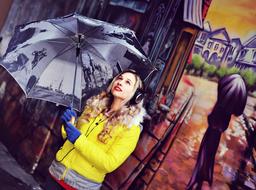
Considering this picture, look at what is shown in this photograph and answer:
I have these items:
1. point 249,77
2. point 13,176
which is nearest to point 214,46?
point 249,77

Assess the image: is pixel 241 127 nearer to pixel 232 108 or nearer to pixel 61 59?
pixel 232 108

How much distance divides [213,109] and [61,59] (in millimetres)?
1644

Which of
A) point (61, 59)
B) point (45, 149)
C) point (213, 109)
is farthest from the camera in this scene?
point (45, 149)

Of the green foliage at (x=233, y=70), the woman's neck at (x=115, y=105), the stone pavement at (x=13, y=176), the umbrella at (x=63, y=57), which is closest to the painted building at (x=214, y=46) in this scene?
the green foliage at (x=233, y=70)

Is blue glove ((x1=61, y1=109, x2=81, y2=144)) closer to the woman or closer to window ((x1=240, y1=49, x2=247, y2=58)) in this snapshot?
the woman

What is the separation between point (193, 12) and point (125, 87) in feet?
5.18

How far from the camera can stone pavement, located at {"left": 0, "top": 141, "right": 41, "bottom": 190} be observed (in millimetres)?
4941

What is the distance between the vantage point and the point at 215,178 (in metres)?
3.62

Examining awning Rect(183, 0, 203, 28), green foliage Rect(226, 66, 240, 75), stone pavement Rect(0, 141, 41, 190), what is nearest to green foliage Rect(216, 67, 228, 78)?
green foliage Rect(226, 66, 240, 75)

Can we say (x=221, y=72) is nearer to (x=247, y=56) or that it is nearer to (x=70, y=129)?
(x=247, y=56)

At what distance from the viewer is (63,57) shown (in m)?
3.09

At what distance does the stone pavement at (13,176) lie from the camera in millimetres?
4941

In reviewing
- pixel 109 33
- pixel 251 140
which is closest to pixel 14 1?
pixel 109 33

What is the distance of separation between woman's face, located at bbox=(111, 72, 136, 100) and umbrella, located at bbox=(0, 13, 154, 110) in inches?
6.3
